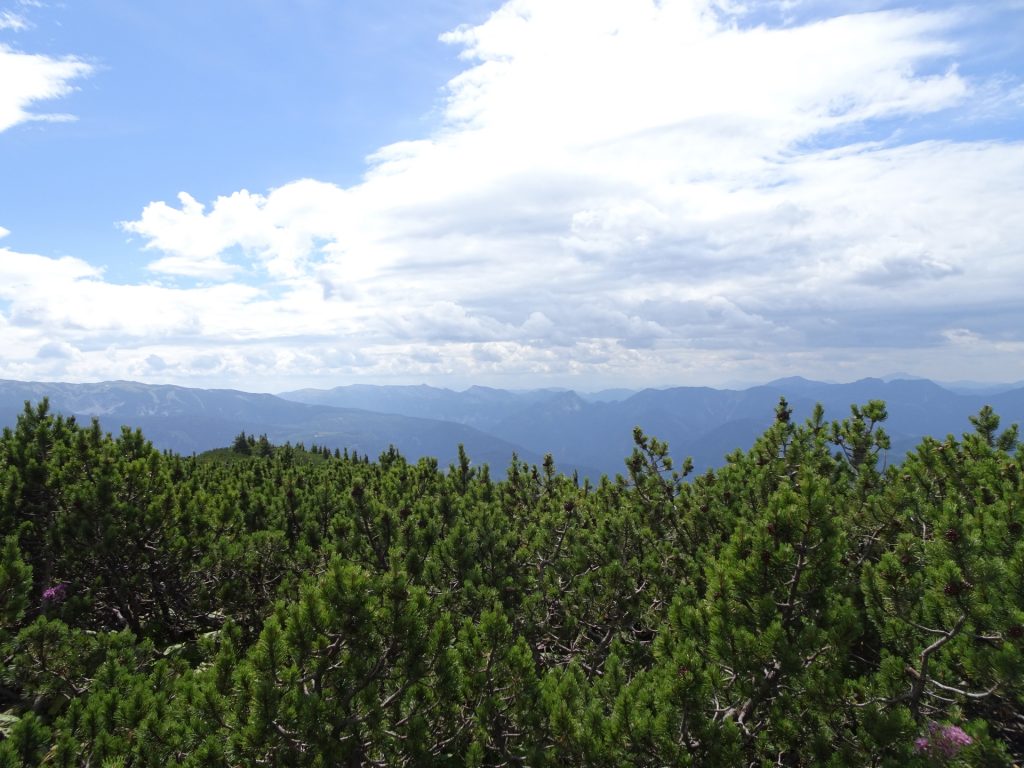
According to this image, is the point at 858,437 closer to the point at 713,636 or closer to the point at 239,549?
the point at 713,636

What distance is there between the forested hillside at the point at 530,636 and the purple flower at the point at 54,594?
4cm

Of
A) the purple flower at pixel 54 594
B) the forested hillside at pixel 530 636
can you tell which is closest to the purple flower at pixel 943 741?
the forested hillside at pixel 530 636

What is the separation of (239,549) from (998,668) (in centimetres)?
1140

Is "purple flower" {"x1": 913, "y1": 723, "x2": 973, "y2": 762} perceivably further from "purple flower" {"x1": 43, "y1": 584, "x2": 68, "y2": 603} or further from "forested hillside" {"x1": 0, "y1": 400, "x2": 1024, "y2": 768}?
"purple flower" {"x1": 43, "y1": 584, "x2": 68, "y2": 603}

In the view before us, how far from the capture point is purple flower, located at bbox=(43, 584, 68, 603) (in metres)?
9.45

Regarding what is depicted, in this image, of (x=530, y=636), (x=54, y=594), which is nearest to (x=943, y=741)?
(x=530, y=636)

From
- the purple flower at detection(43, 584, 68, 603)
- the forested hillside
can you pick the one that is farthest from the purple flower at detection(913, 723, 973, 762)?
the purple flower at detection(43, 584, 68, 603)

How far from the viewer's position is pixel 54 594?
9.53m

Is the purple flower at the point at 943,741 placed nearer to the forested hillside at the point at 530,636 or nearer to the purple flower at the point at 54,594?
the forested hillside at the point at 530,636

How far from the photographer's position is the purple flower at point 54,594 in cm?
945

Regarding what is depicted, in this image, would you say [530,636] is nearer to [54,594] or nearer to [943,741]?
[943,741]

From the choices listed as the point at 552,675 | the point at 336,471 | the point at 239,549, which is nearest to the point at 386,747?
the point at 552,675

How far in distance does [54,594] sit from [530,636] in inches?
335

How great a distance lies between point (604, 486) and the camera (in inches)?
637
